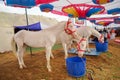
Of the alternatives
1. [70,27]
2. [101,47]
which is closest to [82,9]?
[70,27]

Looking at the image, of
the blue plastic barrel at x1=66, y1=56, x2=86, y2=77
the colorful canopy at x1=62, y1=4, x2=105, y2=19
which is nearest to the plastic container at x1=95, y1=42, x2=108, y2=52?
the colorful canopy at x1=62, y1=4, x2=105, y2=19

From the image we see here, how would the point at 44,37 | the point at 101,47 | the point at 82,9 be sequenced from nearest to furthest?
1. the point at 44,37
2. the point at 82,9
3. the point at 101,47

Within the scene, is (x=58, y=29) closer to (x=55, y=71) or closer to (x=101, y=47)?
(x=55, y=71)

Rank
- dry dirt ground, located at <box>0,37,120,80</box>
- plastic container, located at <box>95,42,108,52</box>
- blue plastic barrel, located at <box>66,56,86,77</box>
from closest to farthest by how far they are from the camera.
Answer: blue plastic barrel, located at <box>66,56,86,77</box>
dry dirt ground, located at <box>0,37,120,80</box>
plastic container, located at <box>95,42,108,52</box>

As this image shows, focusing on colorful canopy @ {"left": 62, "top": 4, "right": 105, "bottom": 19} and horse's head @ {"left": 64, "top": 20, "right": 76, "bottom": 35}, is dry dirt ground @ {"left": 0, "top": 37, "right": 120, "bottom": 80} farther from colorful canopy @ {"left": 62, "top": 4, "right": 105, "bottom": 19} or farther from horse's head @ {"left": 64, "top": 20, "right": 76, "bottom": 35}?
colorful canopy @ {"left": 62, "top": 4, "right": 105, "bottom": 19}

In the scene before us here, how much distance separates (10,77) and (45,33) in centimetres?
140

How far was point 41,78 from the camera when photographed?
414 cm

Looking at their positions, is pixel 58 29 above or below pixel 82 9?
below

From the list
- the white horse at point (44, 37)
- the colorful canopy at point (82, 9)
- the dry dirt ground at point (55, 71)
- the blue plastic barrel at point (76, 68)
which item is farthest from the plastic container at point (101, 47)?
the blue plastic barrel at point (76, 68)

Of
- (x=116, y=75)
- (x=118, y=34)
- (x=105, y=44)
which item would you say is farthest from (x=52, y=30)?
(x=118, y=34)

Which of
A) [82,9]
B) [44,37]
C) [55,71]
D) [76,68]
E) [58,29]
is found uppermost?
[82,9]

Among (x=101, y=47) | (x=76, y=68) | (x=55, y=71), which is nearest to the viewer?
(x=76, y=68)

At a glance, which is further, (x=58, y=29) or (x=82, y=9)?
(x=82, y=9)

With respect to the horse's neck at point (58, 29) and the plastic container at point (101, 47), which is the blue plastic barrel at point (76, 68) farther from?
the plastic container at point (101, 47)
